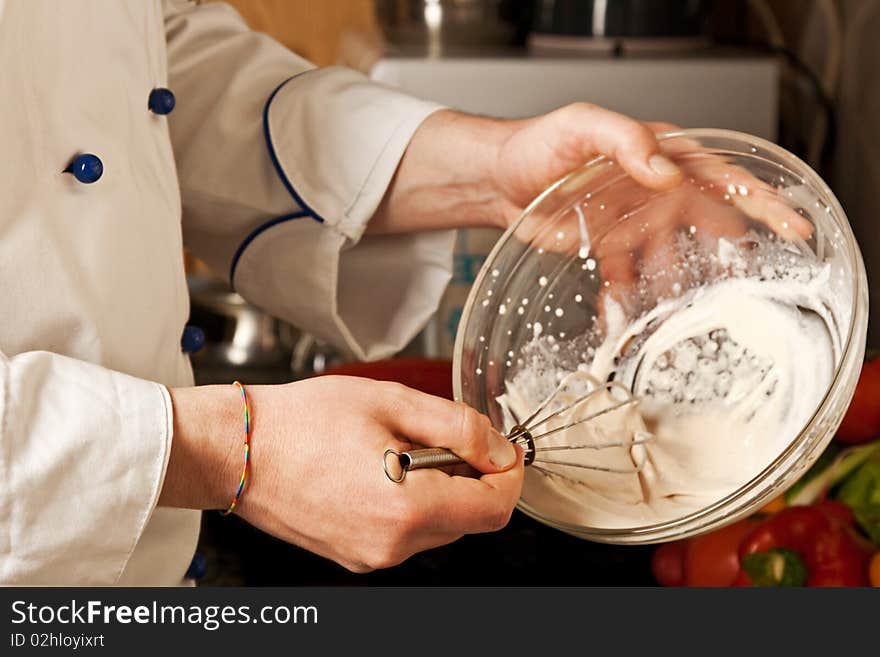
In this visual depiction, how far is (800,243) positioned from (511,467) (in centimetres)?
20

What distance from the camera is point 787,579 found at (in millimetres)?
842

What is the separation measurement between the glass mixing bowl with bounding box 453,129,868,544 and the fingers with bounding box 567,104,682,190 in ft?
0.07

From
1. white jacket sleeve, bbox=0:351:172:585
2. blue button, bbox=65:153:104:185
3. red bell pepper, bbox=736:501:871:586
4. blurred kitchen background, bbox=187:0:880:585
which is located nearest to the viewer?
white jacket sleeve, bbox=0:351:172:585

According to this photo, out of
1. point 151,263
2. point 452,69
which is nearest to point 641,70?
point 452,69

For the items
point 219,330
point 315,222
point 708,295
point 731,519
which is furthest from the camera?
point 219,330

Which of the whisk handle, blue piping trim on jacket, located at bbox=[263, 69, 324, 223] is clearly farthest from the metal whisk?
blue piping trim on jacket, located at bbox=[263, 69, 324, 223]

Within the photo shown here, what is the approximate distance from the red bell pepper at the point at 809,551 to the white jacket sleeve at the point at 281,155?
0.32 metres

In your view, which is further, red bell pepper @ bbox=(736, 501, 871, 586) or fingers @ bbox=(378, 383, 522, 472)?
red bell pepper @ bbox=(736, 501, 871, 586)

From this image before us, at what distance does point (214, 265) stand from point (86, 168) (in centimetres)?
28

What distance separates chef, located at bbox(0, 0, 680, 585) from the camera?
494 millimetres

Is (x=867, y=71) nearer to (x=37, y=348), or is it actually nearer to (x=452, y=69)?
(x=452, y=69)

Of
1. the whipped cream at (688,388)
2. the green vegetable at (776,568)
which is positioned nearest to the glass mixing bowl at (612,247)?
the whipped cream at (688,388)

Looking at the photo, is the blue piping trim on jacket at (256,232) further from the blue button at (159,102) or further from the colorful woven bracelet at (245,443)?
the colorful woven bracelet at (245,443)

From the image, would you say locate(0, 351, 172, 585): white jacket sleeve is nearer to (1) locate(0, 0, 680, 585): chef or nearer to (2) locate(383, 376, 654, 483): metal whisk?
(1) locate(0, 0, 680, 585): chef
